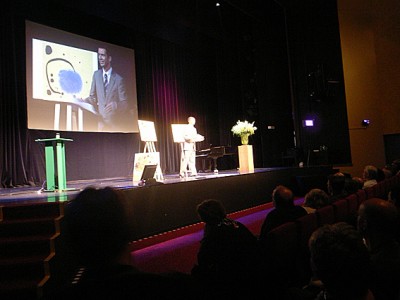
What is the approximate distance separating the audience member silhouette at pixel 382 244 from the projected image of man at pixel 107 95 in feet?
22.7

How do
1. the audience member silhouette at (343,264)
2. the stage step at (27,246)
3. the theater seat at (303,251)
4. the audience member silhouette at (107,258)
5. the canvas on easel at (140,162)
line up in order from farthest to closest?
the canvas on easel at (140,162)
the stage step at (27,246)
the theater seat at (303,251)
the audience member silhouette at (343,264)
the audience member silhouette at (107,258)

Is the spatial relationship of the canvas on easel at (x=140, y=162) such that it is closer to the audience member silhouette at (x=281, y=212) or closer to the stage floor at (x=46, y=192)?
the stage floor at (x=46, y=192)

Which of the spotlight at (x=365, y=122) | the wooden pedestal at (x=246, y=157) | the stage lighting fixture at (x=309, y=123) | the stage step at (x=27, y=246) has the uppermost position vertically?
the stage lighting fixture at (x=309, y=123)

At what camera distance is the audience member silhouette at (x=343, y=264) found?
1.13 metres

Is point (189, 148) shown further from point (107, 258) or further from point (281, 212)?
point (107, 258)

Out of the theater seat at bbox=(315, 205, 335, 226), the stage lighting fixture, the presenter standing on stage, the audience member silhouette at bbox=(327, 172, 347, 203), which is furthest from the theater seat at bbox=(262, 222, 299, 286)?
the stage lighting fixture

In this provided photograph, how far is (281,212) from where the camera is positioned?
2.92 metres

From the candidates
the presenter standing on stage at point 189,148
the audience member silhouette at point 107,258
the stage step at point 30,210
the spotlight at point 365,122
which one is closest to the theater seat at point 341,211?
the audience member silhouette at point 107,258

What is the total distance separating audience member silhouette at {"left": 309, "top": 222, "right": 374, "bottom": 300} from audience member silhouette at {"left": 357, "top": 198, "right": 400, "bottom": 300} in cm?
40

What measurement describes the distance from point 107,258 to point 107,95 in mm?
7759

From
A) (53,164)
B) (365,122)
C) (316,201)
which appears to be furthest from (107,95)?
(365,122)

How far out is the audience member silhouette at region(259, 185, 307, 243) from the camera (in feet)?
9.42

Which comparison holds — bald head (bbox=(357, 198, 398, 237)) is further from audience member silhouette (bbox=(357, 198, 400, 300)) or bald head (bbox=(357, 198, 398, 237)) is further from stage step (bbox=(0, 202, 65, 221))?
stage step (bbox=(0, 202, 65, 221))

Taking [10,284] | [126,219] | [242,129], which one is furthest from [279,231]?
[242,129]
